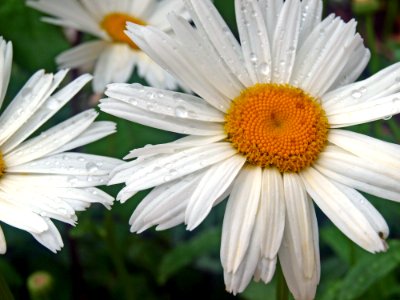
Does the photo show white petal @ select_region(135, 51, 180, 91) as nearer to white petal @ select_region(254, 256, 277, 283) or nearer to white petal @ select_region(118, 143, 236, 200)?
white petal @ select_region(118, 143, 236, 200)

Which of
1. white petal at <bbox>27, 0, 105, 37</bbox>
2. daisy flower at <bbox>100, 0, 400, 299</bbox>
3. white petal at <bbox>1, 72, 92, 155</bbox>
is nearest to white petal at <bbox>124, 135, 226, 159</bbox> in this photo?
daisy flower at <bbox>100, 0, 400, 299</bbox>

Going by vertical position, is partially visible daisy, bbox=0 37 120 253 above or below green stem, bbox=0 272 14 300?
above

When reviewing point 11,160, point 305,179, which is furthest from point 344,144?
point 11,160

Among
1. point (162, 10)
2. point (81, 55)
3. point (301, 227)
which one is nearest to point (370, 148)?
point (301, 227)

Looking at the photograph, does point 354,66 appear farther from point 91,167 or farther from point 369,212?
point 91,167

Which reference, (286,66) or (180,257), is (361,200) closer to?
(286,66)

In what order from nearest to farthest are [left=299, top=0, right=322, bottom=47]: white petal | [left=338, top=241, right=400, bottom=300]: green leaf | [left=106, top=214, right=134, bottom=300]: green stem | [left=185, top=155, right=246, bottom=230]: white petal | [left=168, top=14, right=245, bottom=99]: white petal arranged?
[left=185, top=155, right=246, bottom=230]: white petal, [left=168, top=14, right=245, bottom=99]: white petal, [left=299, top=0, right=322, bottom=47]: white petal, [left=338, top=241, right=400, bottom=300]: green leaf, [left=106, top=214, right=134, bottom=300]: green stem

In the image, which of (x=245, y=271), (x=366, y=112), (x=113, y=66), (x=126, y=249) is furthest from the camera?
(x=126, y=249)

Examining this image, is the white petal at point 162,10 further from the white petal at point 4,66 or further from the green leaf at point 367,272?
the green leaf at point 367,272
